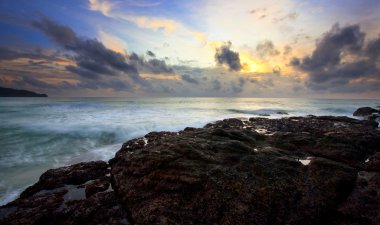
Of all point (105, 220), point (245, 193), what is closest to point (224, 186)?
point (245, 193)

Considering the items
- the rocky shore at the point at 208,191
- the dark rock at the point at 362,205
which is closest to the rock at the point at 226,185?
the rocky shore at the point at 208,191

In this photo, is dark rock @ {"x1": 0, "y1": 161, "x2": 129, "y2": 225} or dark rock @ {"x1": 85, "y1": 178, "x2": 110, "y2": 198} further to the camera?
Answer: dark rock @ {"x1": 85, "y1": 178, "x2": 110, "y2": 198}

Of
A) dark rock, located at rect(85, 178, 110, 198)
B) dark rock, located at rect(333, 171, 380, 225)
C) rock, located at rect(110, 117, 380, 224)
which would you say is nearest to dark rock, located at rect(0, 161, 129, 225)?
dark rock, located at rect(85, 178, 110, 198)

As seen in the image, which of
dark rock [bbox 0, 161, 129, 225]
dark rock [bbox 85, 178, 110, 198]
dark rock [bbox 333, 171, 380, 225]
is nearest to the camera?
dark rock [bbox 333, 171, 380, 225]

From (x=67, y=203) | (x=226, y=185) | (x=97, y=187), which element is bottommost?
(x=67, y=203)

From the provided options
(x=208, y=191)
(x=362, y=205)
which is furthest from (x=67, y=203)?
(x=362, y=205)

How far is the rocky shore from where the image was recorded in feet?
17.0

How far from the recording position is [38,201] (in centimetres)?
665

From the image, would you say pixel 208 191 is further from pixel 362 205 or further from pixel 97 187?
pixel 97 187

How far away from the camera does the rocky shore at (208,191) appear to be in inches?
204

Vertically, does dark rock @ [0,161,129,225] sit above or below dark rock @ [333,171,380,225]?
below

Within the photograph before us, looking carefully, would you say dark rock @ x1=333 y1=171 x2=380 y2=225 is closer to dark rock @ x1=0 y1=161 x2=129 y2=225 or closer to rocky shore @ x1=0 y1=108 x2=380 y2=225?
rocky shore @ x1=0 y1=108 x2=380 y2=225

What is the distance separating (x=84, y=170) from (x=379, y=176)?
33.1 feet

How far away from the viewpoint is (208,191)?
5.72 m
